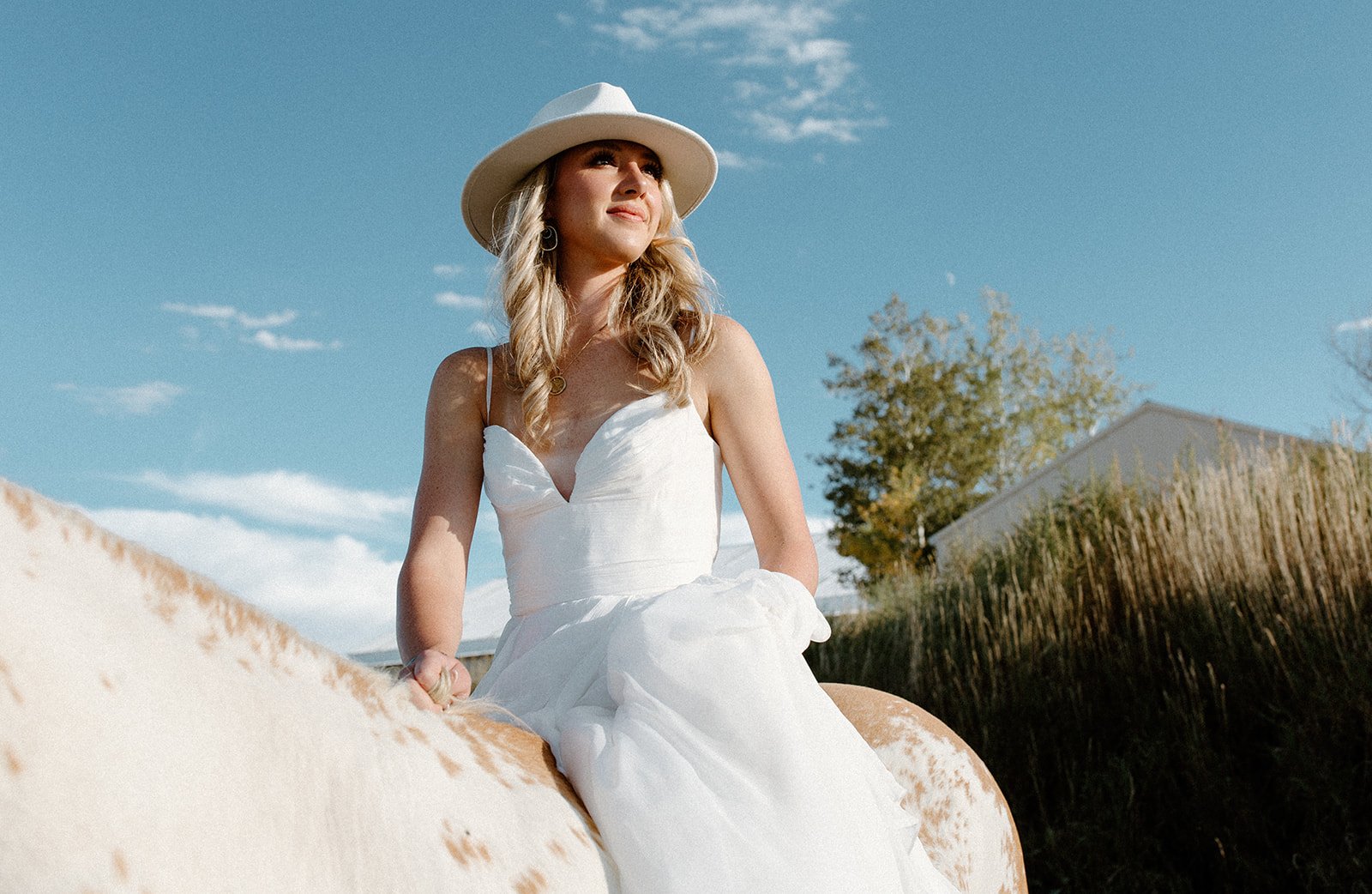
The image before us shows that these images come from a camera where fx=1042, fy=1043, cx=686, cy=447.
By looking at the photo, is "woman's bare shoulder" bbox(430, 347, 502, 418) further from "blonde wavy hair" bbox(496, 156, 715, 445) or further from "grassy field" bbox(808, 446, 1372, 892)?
"grassy field" bbox(808, 446, 1372, 892)

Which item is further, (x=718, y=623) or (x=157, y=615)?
(x=718, y=623)

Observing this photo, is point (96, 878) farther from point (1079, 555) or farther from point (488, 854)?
point (1079, 555)

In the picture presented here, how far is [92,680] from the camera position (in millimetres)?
728

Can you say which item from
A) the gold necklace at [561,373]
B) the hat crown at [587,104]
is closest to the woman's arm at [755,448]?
the gold necklace at [561,373]

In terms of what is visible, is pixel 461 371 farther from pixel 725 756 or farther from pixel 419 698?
pixel 725 756

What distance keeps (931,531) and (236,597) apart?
26.8 meters

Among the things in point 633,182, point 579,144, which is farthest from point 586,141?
point 633,182

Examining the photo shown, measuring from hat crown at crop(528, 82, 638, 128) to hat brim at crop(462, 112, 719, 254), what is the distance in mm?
25

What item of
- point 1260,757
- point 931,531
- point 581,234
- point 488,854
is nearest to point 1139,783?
point 1260,757

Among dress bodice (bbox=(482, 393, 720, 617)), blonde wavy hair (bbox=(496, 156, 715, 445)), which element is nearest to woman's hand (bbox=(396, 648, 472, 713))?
dress bodice (bbox=(482, 393, 720, 617))

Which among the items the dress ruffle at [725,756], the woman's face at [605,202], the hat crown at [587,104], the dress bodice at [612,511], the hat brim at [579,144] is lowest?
the dress ruffle at [725,756]

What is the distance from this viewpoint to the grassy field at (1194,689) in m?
5.05

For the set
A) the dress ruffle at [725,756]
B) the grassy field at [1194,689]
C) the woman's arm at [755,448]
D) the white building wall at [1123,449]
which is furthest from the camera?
the white building wall at [1123,449]

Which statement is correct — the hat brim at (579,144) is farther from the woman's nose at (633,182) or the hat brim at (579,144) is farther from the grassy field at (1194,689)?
the grassy field at (1194,689)
